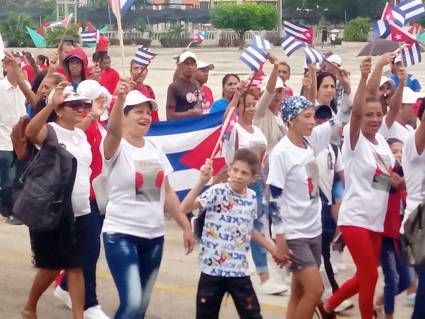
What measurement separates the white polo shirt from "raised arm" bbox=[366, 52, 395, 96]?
228 inches

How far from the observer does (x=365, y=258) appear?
22.4ft

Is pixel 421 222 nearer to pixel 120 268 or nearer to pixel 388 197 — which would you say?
pixel 388 197

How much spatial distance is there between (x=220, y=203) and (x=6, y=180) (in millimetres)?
6183

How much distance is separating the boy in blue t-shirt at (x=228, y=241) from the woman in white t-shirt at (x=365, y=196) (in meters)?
0.89

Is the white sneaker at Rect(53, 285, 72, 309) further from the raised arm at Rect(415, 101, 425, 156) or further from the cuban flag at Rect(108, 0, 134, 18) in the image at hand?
the raised arm at Rect(415, 101, 425, 156)

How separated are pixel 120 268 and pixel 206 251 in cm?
53

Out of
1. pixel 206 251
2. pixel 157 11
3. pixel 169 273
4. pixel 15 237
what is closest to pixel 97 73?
pixel 15 237

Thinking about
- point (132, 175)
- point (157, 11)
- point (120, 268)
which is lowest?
point (157, 11)

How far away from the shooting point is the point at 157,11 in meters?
91.6

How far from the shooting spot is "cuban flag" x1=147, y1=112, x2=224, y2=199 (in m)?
10.5

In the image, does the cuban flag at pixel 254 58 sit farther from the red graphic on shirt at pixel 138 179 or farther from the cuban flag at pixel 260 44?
the red graphic on shirt at pixel 138 179

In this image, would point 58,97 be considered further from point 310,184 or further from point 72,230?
point 310,184

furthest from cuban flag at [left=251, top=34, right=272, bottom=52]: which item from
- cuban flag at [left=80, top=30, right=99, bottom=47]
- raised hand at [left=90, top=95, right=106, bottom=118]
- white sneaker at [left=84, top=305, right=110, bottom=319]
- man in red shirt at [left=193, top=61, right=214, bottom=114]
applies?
cuban flag at [left=80, top=30, right=99, bottom=47]

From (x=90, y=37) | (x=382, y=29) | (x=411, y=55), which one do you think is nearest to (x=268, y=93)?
(x=382, y=29)
